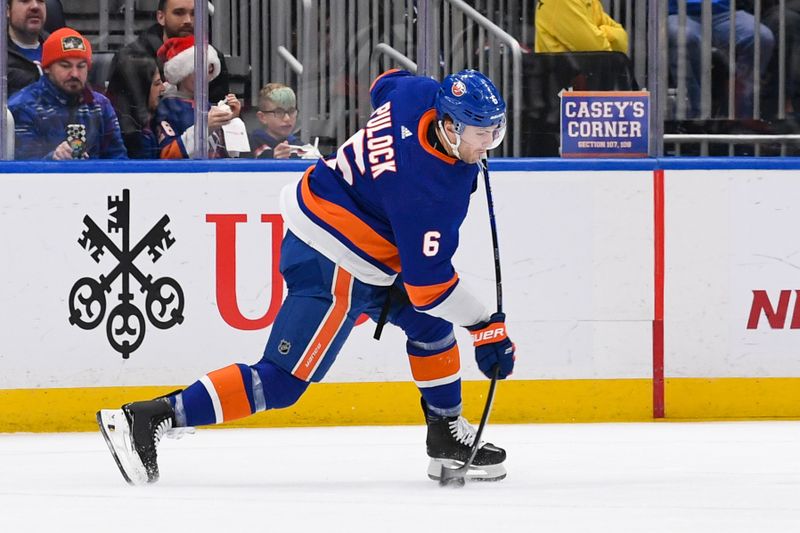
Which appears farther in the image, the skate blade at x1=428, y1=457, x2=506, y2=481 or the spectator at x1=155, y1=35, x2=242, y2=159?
the spectator at x1=155, y1=35, x2=242, y2=159

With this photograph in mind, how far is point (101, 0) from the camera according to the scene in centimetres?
510

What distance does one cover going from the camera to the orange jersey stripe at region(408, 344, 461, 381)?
13.0ft

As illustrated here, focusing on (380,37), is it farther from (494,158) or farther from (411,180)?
(411,180)

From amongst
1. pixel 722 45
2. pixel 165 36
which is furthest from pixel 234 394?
pixel 722 45

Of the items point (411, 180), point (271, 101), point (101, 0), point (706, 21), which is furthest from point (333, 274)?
point (706, 21)

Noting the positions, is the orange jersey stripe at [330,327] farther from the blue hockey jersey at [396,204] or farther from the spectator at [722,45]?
the spectator at [722,45]

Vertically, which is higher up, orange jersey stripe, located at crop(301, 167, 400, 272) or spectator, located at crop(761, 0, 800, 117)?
spectator, located at crop(761, 0, 800, 117)

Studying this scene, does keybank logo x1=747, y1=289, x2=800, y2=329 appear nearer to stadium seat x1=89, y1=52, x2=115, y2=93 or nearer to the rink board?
the rink board

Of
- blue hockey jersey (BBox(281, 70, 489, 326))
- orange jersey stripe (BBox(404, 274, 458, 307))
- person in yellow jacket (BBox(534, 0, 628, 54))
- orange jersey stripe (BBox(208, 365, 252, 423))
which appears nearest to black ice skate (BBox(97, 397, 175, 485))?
orange jersey stripe (BBox(208, 365, 252, 423))

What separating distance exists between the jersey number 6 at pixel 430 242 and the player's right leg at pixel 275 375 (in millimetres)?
343

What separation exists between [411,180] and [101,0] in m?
2.03

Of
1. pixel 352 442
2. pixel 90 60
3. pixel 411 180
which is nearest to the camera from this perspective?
pixel 411 180

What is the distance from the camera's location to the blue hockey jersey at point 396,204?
357 centimetres

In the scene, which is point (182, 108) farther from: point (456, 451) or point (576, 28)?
point (456, 451)
